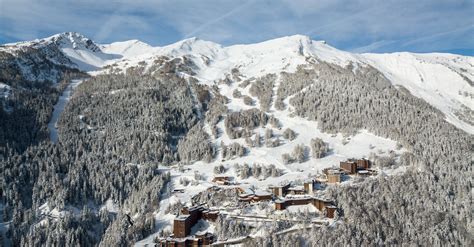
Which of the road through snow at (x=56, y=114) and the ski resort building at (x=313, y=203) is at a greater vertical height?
the road through snow at (x=56, y=114)

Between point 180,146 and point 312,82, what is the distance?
69.3 metres

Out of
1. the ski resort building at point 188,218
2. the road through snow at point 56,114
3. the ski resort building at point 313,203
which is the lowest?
the ski resort building at point 188,218

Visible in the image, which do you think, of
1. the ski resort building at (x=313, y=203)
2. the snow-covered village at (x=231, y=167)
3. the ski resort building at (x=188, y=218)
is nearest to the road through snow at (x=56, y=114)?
the snow-covered village at (x=231, y=167)

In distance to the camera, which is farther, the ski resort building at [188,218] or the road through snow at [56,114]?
the road through snow at [56,114]

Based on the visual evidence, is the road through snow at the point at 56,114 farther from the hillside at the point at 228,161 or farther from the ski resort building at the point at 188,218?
the ski resort building at the point at 188,218

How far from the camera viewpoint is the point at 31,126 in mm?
157000

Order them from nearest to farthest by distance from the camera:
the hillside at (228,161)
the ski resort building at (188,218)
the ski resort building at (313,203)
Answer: the ski resort building at (188,218)
the ski resort building at (313,203)
the hillside at (228,161)

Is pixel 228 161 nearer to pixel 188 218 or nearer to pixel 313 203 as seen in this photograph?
pixel 313 203

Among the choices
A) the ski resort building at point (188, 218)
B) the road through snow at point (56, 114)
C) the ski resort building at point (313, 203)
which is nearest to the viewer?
the ski resort building at point (188, 218)

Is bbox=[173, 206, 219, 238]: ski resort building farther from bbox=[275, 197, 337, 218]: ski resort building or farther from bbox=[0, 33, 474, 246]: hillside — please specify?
bbox=[275, 197, 337, 218]: ski resort building

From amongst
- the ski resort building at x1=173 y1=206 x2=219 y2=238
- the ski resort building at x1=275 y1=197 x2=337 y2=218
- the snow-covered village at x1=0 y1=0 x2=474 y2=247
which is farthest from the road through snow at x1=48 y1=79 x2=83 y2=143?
the ski resort building at x1=275 y1=197 x2=337 y2=218

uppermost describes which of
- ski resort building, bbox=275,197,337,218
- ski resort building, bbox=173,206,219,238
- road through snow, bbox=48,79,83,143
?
road through snow, bbox=48,79,83,143

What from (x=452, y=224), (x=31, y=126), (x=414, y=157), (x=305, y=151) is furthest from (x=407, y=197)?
(x=31, y=126)

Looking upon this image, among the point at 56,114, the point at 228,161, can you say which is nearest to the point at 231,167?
the point at 228,161
